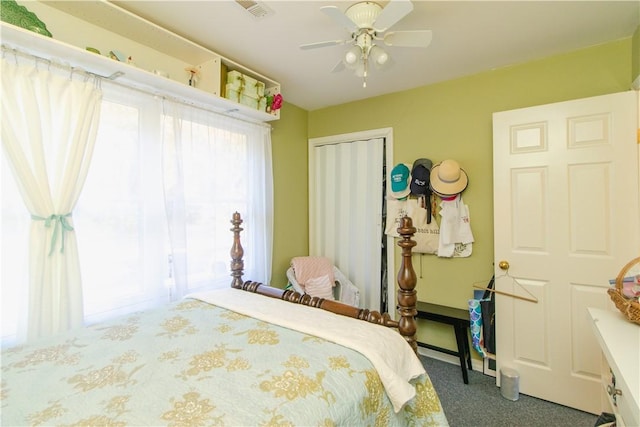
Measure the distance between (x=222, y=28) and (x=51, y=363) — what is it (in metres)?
2.02

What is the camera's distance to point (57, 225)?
1652 mm

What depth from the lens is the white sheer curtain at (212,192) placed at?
224cm

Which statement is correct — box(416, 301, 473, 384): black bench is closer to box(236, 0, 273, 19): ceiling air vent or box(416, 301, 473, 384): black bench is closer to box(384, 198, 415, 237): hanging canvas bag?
box(384, 198, 415, 237): hanging canvas bag

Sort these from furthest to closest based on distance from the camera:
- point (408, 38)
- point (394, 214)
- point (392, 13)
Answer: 1. point (394, 214)
2. point (408, 38)
3. point (392, 13)

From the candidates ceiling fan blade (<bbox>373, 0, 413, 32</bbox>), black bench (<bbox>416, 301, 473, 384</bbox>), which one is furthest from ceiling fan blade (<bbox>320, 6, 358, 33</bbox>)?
black bench (<bbox>416, 301, 473, 384</bbox>)

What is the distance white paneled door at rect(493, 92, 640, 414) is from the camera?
199cm

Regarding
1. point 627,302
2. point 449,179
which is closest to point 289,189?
point 449,179

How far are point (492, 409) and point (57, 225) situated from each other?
3.01 metres

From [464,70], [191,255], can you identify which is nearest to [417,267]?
[464,70]

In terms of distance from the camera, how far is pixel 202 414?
0.91 metres

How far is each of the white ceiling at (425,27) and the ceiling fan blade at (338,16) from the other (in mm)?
220

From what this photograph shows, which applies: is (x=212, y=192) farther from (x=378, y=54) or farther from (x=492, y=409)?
(x=492, y=409)

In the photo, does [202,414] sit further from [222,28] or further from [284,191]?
[284,191]

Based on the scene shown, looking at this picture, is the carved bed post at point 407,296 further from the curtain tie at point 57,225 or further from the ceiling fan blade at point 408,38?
the curtain tie at point 57,225
